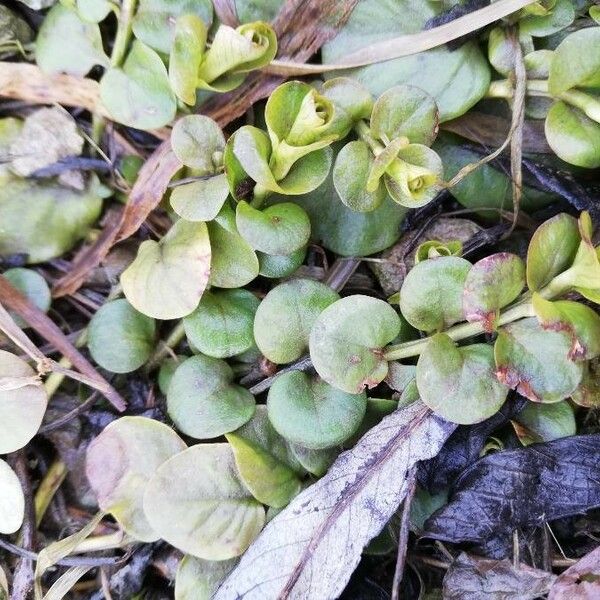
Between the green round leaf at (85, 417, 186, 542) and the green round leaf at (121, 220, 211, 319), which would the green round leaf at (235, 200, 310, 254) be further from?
the green round leaf at (85, 417, 186, 542)

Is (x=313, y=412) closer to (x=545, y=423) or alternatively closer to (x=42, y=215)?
(x=545, y=423)

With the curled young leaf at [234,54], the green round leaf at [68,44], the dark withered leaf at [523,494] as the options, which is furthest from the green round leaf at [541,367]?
the green round leaf at [68,44]

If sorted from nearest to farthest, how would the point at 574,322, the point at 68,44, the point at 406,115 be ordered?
the point at 574,322 → the point at 406,115 → the point at 68,44

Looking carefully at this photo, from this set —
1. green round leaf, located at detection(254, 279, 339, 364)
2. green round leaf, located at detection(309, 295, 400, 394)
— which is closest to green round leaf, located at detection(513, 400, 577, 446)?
green round leaf, located at detection(309, 295, 400, 394)

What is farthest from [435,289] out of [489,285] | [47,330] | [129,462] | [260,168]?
[47,330]

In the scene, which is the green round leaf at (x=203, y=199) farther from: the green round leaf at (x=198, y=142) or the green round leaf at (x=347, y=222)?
the green round leaf at (x=347, y=222)

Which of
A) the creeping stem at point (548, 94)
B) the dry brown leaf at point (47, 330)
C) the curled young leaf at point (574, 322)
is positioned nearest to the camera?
the curled young leaf at point (574, 322)

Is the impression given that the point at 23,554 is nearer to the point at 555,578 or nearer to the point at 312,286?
the point at 312,286
